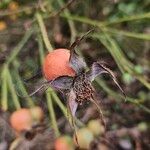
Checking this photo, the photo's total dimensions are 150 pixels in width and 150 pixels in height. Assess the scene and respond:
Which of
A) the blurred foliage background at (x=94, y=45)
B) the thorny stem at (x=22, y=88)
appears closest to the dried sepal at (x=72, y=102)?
the thorny stem at (x=22, y=88)

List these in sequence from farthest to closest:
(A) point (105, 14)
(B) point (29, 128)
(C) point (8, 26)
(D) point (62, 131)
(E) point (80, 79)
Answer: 1. (A) point (105, 14)
2. (C) point (8, 26)
3. (D) point (62, 131)
4. (B) point (29, 128)
5. (E) point (80, 79)

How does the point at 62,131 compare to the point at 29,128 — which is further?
the point at 62,131

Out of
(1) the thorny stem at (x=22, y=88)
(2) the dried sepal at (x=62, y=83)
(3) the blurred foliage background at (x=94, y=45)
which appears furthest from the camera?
(3) the blurred foliage background at (x=94, y=45)

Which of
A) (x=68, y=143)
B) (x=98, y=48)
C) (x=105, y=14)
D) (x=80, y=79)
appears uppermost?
(x=105, y=14)

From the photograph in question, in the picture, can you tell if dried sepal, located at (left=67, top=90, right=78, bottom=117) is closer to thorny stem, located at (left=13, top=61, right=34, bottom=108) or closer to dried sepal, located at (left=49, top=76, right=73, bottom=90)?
dried sepal, located at (left=49, top=76, right=73, bottom=90)

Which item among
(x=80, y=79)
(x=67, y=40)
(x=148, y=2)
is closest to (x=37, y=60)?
(x=67, y=40)

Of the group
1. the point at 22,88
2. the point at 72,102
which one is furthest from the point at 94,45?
the point at 72,102

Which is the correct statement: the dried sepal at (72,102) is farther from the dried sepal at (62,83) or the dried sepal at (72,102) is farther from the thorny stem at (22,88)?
the thorny stem at (22,88)

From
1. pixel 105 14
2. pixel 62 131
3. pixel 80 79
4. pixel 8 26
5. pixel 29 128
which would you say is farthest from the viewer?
pixel 105 14

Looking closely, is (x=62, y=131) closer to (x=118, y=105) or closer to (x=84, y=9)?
(x=118, y=105)

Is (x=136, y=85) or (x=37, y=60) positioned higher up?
(x=37, y=60)

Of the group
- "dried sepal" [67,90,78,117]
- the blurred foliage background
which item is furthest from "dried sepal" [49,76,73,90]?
the blurred foliage background
